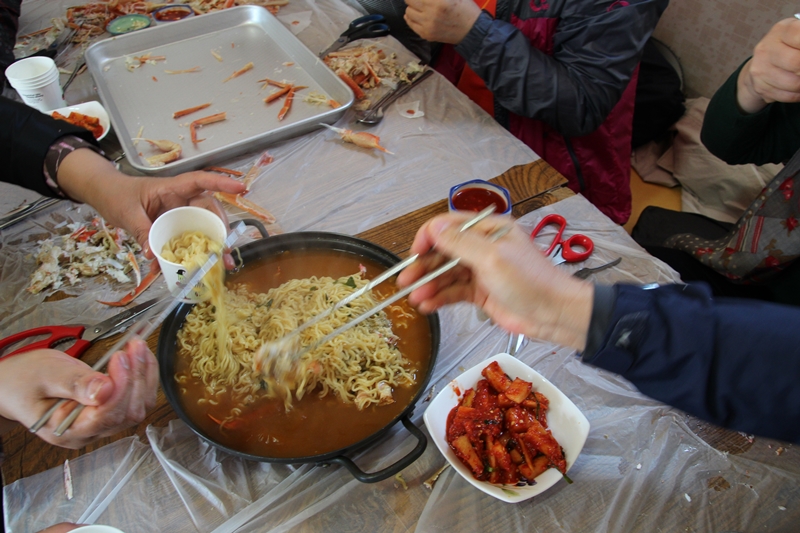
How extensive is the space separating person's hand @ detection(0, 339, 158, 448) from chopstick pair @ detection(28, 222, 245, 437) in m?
0.02

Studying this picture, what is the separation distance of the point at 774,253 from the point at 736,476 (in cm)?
97

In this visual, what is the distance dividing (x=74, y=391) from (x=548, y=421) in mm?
1149

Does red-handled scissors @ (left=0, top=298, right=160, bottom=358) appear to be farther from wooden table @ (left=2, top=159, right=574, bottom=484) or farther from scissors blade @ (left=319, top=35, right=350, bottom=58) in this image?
scissors blade @ (left=319, top=35, right=350, bottom=58)

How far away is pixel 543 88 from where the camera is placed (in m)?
2.22

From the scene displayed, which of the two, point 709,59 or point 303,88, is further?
point 709,59

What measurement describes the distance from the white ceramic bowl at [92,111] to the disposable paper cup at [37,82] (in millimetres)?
56

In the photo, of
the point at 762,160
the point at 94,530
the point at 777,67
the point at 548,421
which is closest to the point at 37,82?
the point at 94,530

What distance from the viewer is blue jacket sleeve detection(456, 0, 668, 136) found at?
7.02ft

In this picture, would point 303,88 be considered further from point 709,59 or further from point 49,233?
point 709,59

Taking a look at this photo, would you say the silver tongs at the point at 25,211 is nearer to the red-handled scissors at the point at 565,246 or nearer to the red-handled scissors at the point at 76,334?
the red-handled scissors at the point at 76,334

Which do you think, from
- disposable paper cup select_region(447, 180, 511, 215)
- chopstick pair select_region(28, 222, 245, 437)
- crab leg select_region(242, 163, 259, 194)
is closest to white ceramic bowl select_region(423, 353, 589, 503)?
disposable paper cup select_region(447, 180, 511, 215)

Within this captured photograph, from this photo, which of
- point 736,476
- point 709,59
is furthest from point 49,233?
point 709,59

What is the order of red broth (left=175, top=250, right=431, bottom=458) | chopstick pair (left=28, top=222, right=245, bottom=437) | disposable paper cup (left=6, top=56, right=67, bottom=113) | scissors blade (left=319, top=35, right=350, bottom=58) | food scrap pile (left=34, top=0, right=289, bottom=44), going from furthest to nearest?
food scrap pile (left=34, top=0, right=289, bottom=44), scissors blade (left=319, top=35, right=350, bottom=58), disposable paper cup (left=6, top=56, right=67, bottom=113), red broth (left=175, top=250, right=431, bottom=458), chopstick pair (left=28, top=222, right=245, bottom=437)

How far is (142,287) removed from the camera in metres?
1.77
